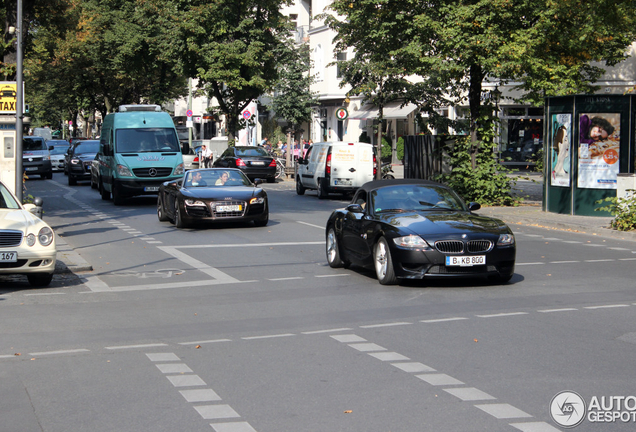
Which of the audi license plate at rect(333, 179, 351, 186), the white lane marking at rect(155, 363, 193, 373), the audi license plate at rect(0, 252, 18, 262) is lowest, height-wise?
the white lane marking at rect(155, 363, 193, 373)

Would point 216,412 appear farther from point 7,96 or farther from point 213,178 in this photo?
point 213,178

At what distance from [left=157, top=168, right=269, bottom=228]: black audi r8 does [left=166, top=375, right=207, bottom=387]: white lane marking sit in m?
12.9

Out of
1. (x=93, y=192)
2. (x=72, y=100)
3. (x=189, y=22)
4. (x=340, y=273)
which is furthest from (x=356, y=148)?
(x=72, y=100)

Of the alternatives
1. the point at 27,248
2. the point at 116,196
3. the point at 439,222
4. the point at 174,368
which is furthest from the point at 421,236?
the point at 116,196

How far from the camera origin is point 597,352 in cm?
744

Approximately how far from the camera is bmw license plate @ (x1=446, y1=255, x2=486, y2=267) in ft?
36.0

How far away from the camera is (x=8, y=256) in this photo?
36.9 feet

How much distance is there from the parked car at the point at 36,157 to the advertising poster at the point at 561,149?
3032cm

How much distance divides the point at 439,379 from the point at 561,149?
16.9 m

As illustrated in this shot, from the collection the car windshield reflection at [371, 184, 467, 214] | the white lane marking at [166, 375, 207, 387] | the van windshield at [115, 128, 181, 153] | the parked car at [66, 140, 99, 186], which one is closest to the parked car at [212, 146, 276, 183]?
the parked car at [66, 140, 99, 186]

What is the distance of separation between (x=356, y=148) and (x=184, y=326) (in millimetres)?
21373

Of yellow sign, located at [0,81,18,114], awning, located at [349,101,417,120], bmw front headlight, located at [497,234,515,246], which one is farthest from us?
awning, located at [349,101,417,120]

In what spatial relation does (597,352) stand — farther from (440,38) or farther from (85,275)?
(440,38)

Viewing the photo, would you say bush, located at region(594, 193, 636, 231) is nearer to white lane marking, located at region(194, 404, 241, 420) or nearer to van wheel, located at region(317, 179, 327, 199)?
van wheel, located at region(317, 179, 327, 199)
